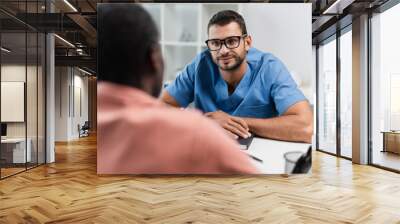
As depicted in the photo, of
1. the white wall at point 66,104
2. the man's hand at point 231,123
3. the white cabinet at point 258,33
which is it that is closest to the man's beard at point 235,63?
the white cabinet at point 258,33

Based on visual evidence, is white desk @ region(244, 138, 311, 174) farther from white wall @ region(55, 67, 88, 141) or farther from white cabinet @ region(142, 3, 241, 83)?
white wall @ region(55, 67, 88, 141)

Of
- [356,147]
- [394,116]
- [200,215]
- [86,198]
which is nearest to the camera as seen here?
[200,215]

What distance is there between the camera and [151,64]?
20.6ft

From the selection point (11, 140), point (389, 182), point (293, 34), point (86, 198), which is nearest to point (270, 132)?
point (293, 34)

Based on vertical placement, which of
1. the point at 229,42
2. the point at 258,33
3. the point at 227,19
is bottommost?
the point at 229,42

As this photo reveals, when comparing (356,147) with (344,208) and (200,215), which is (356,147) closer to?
(344,208)

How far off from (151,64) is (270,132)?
216 cm

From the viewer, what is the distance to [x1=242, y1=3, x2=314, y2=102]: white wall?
6301mm

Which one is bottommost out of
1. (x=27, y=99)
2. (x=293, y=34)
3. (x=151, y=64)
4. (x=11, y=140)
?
(x=11, y=140)

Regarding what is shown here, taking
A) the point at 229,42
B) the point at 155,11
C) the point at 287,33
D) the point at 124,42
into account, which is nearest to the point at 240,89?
the point at 229,42

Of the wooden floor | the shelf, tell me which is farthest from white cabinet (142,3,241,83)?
the wooden floor

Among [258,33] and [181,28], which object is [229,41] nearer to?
[258,33]

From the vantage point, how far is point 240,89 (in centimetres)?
616

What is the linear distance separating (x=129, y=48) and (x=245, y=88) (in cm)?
196
